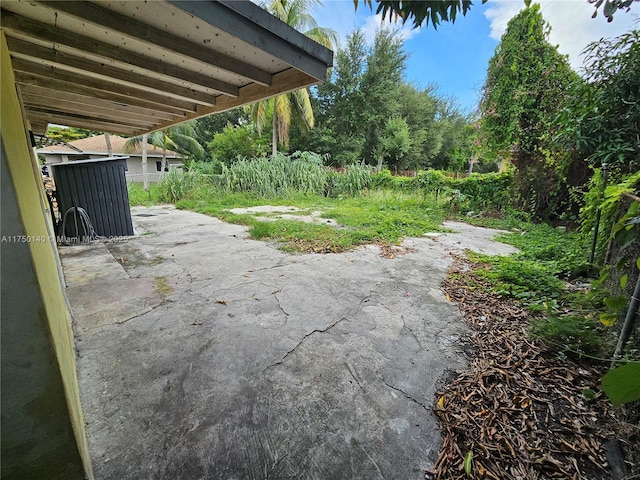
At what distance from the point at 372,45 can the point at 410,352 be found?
19705 mm

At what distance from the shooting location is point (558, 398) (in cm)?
134

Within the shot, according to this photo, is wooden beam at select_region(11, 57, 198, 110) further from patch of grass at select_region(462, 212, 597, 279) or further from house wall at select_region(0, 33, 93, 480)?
patch of grass at select_region(462, 212, 597, 279)

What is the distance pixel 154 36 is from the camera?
1.66m

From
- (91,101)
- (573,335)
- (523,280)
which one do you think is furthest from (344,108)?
(573,335)

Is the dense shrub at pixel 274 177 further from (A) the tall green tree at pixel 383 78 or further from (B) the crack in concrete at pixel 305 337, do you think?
(A) the tall green tree at pixel 383 78

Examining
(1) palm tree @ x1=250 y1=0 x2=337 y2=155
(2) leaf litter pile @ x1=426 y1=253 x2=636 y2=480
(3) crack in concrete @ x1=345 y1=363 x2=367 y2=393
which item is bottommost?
(2) leaf litter pile @ x1=426 y1=253 x2=636 y2=480

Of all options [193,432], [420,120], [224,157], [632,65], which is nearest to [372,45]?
[420,120]

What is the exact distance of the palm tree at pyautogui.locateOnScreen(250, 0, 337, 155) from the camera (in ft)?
36.5

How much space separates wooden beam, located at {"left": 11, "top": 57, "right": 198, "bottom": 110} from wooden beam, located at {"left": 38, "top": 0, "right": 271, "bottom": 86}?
1245 mm

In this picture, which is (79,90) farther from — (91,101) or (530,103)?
(530,103)

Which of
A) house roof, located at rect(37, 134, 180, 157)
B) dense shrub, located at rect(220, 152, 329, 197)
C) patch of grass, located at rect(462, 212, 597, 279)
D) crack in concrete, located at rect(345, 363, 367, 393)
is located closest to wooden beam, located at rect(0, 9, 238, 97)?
crack in concrete, located at rect(345, 363, 367, 393)

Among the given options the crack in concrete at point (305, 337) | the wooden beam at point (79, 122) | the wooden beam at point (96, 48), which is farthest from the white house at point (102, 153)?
the crack in concrete at point (305, 337)

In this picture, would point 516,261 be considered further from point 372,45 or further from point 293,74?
point 372,45

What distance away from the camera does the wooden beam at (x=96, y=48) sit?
5.07 feet
